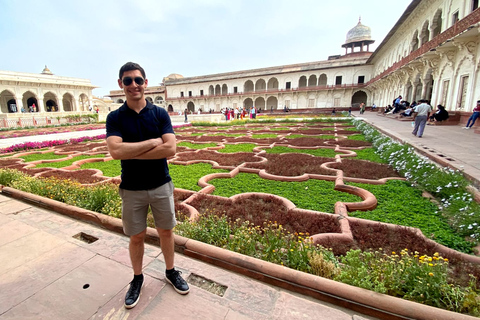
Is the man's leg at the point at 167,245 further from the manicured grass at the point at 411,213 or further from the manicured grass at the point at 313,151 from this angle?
the manicured grass at the point at 313,151

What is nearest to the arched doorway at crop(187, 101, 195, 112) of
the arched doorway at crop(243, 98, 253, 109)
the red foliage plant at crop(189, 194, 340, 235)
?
the arched doorway at crop(243, 98, 253, 109)

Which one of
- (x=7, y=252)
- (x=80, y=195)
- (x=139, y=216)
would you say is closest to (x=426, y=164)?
(x=139, y=216)

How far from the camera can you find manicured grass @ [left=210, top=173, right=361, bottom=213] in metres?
3.29

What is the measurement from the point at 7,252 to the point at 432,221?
14.2 ft

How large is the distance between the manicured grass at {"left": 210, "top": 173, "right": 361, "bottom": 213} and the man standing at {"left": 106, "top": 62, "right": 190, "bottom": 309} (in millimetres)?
1953

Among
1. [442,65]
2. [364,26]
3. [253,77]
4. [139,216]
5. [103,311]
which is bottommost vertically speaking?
[103,311]

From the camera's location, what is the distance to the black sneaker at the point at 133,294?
159 cm

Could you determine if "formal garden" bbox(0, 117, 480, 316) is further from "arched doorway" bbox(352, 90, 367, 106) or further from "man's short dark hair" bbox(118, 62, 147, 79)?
"arched doorway" bbox(352, 90, 367, 106)

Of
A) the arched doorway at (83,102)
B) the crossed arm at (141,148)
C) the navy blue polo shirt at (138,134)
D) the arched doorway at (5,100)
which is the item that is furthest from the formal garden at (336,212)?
the arched doorway at (83,102)

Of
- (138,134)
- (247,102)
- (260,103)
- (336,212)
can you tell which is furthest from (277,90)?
(138,134)

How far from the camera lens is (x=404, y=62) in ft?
56.7

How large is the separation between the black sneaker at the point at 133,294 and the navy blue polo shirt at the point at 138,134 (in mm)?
690

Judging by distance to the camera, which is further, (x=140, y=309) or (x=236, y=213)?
(x=236, y=213)

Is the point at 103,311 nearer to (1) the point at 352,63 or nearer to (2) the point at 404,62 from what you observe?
(2) the point at 404,62
